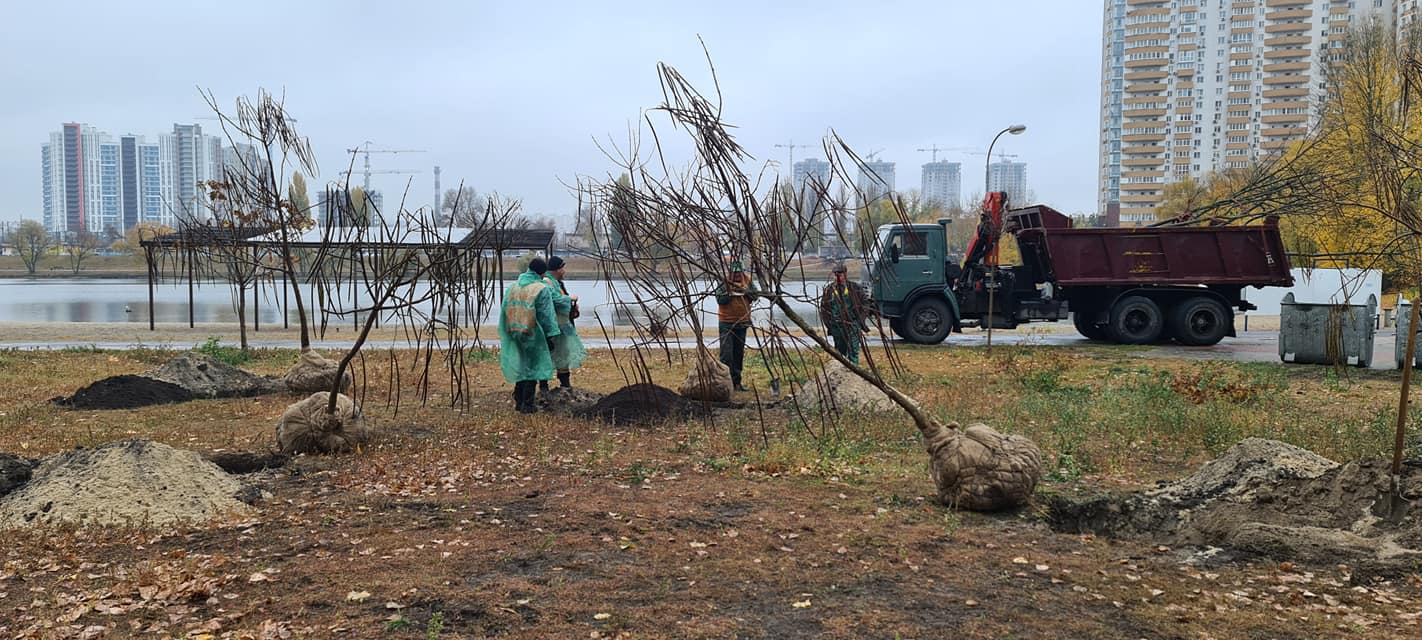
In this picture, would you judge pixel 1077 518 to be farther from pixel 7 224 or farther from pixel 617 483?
pixel 7 224

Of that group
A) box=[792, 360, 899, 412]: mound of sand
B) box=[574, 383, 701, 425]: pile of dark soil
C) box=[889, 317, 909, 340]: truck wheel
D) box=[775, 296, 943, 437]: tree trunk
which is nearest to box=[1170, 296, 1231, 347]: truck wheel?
box=[889, 317, 909, 340]: truck wheel

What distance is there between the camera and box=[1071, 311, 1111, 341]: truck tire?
19578 mm

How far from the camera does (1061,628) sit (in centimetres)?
384

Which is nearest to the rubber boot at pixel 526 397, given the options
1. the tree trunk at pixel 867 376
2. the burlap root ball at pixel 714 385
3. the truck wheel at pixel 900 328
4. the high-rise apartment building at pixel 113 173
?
the burlap root ball at pixel 714 385

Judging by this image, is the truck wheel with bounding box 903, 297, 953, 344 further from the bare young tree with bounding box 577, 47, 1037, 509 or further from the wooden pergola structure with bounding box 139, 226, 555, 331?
the bare young tree with bounding box 577, 47, 1037, 509

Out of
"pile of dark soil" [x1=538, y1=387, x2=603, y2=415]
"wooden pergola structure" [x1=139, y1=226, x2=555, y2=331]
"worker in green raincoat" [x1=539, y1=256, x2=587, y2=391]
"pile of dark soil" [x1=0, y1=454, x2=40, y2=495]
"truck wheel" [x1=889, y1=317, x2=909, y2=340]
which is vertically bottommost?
"pile of dark soil" [x1=538, y1=387, x2=603, y2=415]

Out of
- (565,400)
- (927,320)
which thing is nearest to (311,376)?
(565,400)

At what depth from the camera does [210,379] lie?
11.1 m

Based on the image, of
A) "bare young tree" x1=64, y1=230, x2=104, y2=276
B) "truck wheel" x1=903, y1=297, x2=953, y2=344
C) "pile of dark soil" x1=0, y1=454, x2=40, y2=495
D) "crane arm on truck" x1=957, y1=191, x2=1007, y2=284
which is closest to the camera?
"pile of dark soil" x1=0, y1=454, x2=40, y2=495

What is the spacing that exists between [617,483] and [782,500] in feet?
3.75

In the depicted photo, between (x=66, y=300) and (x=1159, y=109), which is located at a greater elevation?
(x=1159, y=109)

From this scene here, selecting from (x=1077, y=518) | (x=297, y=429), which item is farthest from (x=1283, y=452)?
(x=297, y=429)

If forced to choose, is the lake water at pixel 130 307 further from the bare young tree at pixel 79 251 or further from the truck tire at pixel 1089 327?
the bare young tree at pixel 79 251

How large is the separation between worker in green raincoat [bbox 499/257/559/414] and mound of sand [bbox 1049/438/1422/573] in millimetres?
5132
